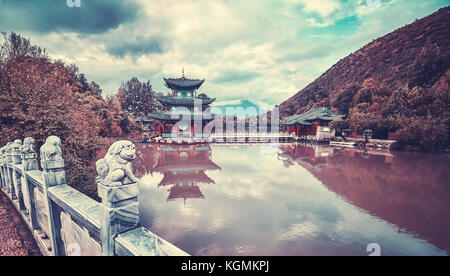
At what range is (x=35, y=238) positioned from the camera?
391 cm

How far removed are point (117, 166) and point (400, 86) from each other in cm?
3412

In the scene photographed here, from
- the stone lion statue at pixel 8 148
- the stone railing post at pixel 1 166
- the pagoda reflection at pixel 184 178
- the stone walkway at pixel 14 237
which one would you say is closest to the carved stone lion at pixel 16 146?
the stone lion statue at pixel 8 148

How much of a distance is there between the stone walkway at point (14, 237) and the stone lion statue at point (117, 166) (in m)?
3.80

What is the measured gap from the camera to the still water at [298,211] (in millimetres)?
4121

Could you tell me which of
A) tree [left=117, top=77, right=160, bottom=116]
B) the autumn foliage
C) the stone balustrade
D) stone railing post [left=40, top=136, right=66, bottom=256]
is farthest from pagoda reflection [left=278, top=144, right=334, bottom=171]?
tree [left=117, top=77, right=160, bottom=116]

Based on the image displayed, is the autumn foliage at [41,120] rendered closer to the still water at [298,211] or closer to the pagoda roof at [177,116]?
the still water at [298,211]

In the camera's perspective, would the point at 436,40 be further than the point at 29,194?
Yes

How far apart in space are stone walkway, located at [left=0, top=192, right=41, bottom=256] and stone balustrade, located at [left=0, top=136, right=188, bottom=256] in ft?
0.63

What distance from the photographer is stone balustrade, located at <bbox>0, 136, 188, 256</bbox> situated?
5.43ft

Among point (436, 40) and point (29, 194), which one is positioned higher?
point (436, 40)

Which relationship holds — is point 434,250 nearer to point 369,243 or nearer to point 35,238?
point 369,243

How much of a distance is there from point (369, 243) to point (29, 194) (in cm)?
757

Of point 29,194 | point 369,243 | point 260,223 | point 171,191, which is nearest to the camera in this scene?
point 29,194
